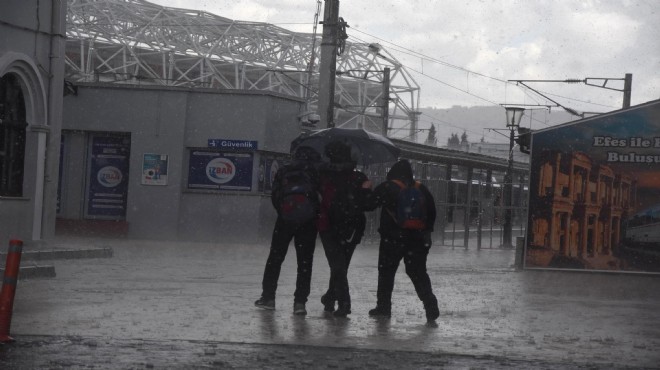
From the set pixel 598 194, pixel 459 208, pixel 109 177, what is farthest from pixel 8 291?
pixel 459 208

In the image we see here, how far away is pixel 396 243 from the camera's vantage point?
11312 mm

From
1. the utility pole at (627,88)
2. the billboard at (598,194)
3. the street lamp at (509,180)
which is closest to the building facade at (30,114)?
the billboard at (598,194)

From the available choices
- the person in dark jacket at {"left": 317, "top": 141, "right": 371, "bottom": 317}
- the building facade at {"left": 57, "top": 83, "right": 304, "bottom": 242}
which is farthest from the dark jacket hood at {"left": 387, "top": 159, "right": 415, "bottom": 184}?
the building facade at {"left": 57, "top": 83, "right": 304, "bottom": 242}

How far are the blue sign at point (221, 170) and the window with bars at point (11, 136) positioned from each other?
30.0ft

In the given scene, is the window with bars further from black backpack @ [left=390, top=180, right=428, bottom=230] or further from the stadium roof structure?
the stadium roof structure

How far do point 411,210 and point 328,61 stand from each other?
1336 cm

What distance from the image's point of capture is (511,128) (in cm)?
3291

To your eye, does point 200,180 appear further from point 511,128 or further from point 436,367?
point 436,367

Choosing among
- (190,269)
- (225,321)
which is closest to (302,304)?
(225,321)

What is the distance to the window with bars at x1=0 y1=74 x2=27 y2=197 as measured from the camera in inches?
743

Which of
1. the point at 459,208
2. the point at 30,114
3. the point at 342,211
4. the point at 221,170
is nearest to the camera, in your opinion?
the point at 342,211

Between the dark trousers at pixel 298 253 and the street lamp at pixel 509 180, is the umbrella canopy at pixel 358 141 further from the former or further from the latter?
the street lamp at pixel 509 180

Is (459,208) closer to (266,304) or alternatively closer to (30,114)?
(30,114)

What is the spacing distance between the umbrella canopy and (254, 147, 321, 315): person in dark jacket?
139 centimetres
